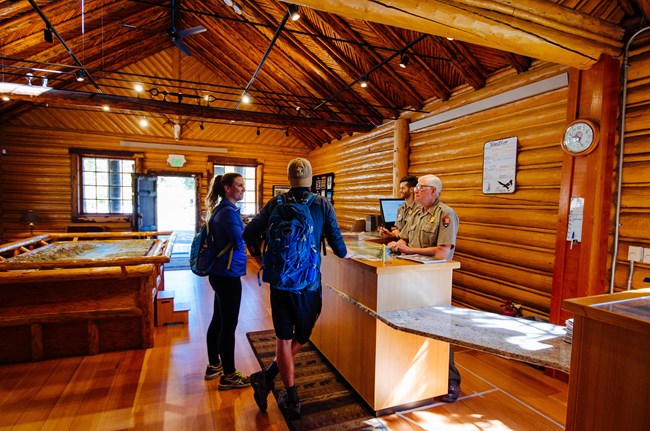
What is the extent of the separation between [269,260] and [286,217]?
333 mm

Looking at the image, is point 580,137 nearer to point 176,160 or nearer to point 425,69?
point 425,69

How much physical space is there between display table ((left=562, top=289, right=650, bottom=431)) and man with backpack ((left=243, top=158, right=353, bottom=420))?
151cm

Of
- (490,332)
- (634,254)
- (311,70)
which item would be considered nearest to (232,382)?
(490,332)

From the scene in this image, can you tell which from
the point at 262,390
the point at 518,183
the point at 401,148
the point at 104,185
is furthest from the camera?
the point at 104,185

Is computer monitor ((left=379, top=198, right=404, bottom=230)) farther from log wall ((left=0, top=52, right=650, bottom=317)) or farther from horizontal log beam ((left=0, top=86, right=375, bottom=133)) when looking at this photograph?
horizontal log beam ((left=0, top=86, right=375, bottom=133))

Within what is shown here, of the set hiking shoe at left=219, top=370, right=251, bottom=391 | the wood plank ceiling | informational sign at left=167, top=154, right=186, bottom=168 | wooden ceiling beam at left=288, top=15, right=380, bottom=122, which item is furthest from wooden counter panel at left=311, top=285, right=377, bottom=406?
informational sign at left=167, top=154, right=186, bottom=168

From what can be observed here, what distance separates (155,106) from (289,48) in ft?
9.84

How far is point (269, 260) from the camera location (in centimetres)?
233

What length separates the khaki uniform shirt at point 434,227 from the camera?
9.79 feet

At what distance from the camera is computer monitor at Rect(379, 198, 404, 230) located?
540 centimetres

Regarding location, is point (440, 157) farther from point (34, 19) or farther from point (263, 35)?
point (34, 19)

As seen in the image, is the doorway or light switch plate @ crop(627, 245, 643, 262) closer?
light switch plate @ crop(627, 245, 643, 262)

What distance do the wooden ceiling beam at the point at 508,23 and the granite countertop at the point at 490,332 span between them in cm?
221

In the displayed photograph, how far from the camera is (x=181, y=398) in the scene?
2902 millimetres
